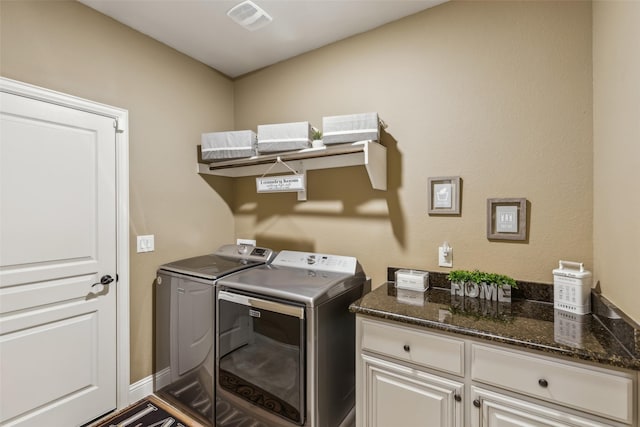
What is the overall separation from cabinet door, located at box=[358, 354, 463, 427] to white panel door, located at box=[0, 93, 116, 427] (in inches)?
67.4

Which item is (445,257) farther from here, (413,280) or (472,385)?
(472,385)

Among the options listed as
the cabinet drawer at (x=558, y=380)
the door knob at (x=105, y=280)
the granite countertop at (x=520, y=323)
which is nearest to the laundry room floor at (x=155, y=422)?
the door knob at (x=105, y=280)

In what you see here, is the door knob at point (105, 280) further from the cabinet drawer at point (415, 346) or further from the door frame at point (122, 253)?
the cabinet drawer at point (415, 346)

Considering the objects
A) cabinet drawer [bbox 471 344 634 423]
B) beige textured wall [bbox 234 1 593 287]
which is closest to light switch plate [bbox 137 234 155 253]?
beige textured wall [bbox 234 1 593 287]

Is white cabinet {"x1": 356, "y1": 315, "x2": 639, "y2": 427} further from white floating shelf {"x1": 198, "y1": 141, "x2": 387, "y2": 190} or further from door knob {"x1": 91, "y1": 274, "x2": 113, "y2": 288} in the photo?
door knob {"x1": 91, "y1": 274, "x2": 113, "y2": 288}

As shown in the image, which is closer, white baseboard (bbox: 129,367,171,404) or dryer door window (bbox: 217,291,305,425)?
dryer door window (bbox: 217,291,305,425)

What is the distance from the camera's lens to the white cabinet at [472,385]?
3.24 feet

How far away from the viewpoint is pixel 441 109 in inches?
72.1

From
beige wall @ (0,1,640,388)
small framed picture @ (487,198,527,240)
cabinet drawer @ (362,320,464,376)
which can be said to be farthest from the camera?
small framed picture @ (487,198,527,240)

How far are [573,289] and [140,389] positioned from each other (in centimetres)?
274

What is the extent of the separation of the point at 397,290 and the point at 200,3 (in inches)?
84.9

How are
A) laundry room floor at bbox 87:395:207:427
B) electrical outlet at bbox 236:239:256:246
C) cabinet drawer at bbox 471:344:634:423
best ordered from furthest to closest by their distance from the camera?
1. electrical outlet at bbox 236:239:256:246
2. laundry room floor at bbox 87:395:207:427
3. cabinet drawer at bbox 471:344:634:423

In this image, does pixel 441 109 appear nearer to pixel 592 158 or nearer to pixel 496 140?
pixel 496 140

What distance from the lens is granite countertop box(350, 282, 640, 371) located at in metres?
1.00
